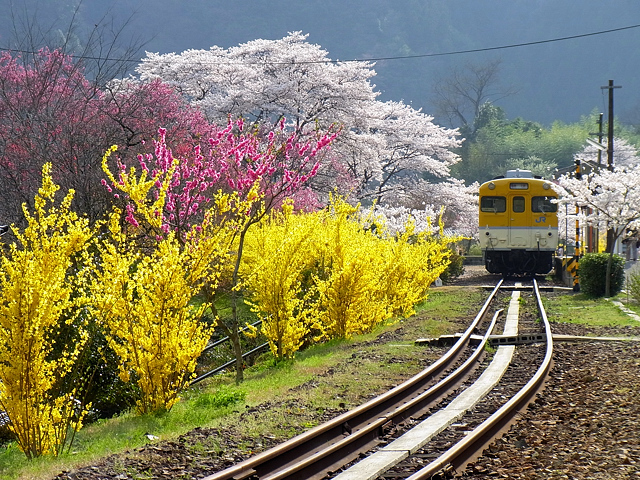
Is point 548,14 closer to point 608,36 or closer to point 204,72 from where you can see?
point 608,36

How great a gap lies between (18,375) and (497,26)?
14269cm

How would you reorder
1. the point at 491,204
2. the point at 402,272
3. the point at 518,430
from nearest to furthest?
1. the point at 518,430
2. the point at 402,272
3. the point at 491,204

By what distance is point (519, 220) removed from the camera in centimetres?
2544

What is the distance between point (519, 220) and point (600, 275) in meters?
5.78

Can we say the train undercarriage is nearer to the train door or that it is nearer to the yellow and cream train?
the yellow and cream train

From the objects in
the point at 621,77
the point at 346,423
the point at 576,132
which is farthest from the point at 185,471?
the point at 621,77

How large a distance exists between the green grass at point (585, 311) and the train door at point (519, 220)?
5036 mm

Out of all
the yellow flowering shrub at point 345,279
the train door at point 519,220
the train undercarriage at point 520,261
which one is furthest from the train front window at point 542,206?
the yellow flowering shrub at point 345,279

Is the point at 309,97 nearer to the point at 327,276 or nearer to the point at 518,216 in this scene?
the point at 518,216

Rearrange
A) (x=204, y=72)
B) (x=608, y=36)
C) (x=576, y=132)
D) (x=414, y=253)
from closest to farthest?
(x=414, y=253)
(x=204, y=72)
(x=576, y=132)
(x=608, y=36)

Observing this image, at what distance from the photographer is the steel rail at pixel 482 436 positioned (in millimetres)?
5281

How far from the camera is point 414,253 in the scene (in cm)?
1650

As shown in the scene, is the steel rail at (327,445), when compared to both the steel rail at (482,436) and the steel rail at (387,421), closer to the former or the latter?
the steel rail at (387,421)

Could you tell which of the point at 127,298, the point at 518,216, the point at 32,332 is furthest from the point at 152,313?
the point at 518,216
